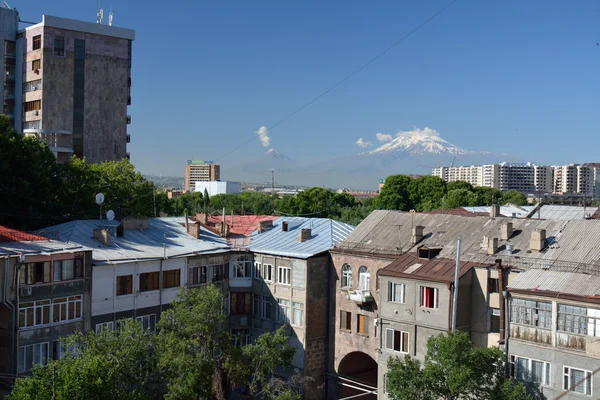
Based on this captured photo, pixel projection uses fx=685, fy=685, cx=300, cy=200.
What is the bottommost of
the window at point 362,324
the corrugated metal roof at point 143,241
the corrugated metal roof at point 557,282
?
the window at point 362,324

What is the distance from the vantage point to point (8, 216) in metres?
48.0

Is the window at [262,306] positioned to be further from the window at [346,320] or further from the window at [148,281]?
the window at [148,281]

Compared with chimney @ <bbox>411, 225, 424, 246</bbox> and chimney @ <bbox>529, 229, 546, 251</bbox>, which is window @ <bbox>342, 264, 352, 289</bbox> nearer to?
chimney @ <bbox>411, 225, 424, 246</bbox>

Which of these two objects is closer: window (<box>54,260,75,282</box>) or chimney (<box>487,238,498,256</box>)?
window (<box>54,260,75,282</box>)

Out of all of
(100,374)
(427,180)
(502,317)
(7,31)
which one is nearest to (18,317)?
(100,374)

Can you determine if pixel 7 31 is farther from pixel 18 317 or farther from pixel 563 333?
pixel 563 333

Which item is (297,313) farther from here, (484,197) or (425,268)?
(484,197)

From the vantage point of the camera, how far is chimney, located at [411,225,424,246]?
40.1 m

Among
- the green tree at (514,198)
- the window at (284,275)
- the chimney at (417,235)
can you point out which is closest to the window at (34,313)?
the window at (284,275)

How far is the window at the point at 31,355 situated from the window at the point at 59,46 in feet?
192

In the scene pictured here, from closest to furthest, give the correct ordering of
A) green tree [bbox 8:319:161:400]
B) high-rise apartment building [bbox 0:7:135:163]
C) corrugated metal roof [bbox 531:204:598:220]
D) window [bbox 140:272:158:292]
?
green tree [bbox 8:319:161:400]
window [bbox 140:272:158:292]
corrugated metal roof [bbox 531:204:598:220]
high-rise apartment building [bbox 0:7:135:163]

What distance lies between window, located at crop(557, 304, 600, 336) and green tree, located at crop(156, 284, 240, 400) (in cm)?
1524

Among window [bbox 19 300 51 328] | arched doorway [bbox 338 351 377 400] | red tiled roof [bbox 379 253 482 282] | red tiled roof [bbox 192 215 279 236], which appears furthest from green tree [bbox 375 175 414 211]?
window [bbox 19 300 51 328]

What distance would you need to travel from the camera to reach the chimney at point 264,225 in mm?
49031
